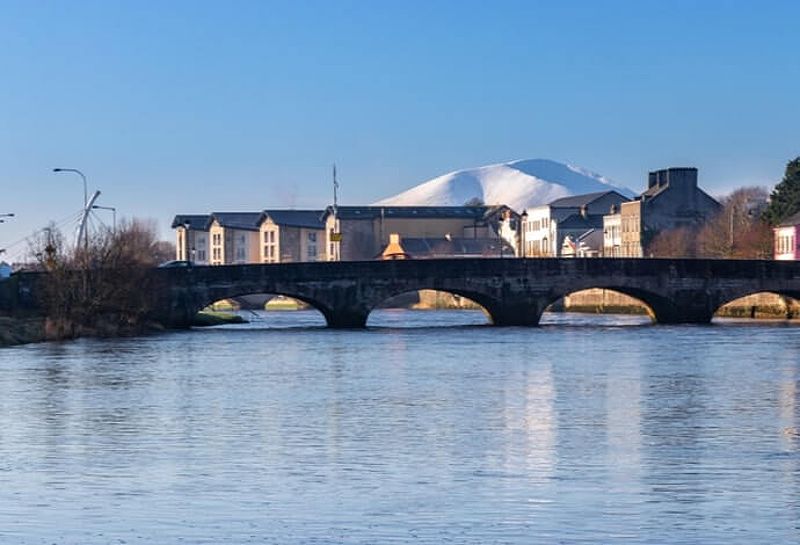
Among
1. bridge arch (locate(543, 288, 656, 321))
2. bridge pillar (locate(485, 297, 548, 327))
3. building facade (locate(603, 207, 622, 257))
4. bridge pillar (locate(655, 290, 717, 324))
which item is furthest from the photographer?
building facade (locate(603, 207, 622, 257))

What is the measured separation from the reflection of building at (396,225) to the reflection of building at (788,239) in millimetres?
67644

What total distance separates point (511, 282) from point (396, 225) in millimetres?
103861

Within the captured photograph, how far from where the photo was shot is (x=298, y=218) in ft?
632

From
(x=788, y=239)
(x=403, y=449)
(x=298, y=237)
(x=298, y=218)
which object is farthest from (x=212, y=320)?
(x=298, y=218)

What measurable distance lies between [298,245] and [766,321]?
110067 millimetres

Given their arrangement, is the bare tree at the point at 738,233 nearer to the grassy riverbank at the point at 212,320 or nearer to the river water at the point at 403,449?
the grassy riverbank at the point at 212,320

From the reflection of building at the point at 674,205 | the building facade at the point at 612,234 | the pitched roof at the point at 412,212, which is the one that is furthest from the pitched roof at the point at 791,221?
the pitched roof at the point at 412,212

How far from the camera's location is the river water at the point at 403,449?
19.8 meters

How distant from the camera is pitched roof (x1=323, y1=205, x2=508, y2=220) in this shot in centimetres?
18438

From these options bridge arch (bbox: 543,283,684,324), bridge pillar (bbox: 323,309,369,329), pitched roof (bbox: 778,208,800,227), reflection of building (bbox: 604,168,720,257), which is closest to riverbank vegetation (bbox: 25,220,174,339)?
bridge pillar (bbox: 323,309,369,329)

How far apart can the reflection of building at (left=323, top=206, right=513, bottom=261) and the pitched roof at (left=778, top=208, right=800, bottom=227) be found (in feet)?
225

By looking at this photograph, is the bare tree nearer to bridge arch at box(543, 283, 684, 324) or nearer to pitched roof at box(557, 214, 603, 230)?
pitched roof at box(557, 214, 603, 230)

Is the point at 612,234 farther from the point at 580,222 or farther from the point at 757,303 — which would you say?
Result: the point at 757,303

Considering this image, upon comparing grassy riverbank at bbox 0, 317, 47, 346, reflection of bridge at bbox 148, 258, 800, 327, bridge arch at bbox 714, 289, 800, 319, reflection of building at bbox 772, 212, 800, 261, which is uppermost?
reflection of building at bbox 772, 212, 800, 261
